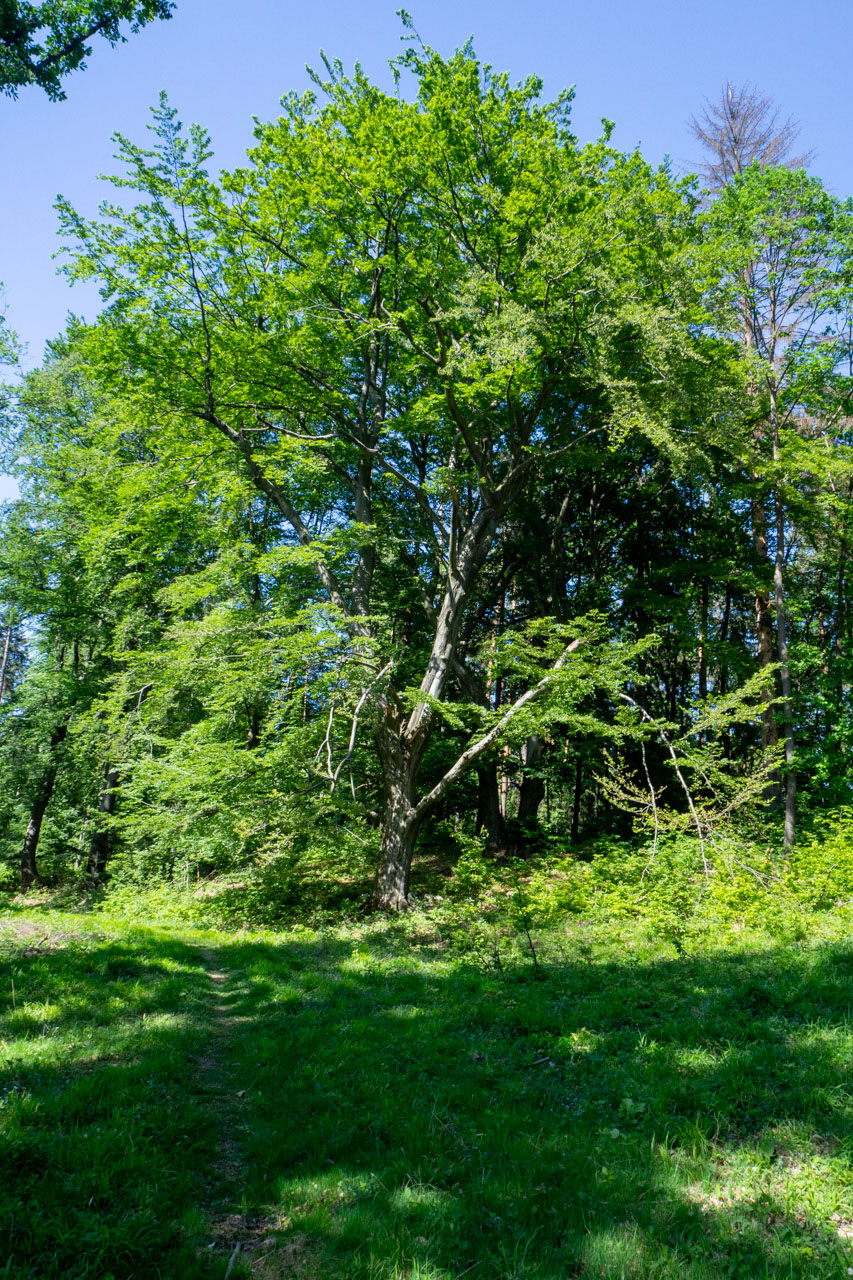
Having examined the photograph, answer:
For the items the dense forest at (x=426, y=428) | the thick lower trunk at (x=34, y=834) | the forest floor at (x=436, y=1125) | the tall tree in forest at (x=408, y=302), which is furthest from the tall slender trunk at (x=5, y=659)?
the forest floor at (x=436, y=1125)

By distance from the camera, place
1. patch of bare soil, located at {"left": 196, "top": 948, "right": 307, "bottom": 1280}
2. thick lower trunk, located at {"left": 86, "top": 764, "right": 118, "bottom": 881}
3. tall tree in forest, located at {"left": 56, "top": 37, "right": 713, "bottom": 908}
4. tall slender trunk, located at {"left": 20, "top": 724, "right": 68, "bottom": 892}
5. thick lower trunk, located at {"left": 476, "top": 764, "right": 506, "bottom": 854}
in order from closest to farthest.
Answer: patch of bare soil, located at {"left": 196, "top": 948, "right": 307, "bottom": 1280}, tall tree in forest, located at {"left": 56, "top": 37, "right": 713, "bottom": 908}, thick lower trunk, located at {"left": 476, "top": 764, "right": 506, "bottom": 854}, thick lower trunk, located at {"left": 86, "top": 764, "right": 118, "bottom": 881}, tall slender trunk, located at {"left": 20, "top": 724, "right": 68, "bottom": 892}

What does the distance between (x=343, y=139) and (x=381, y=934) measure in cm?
1399

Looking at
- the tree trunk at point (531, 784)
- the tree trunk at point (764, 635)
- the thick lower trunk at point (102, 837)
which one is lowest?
the thick lower trunk at point (102, 837)

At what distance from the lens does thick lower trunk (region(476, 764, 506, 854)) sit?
17.9 m

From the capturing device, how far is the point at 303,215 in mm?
12664

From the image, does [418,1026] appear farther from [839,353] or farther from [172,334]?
[839,353]

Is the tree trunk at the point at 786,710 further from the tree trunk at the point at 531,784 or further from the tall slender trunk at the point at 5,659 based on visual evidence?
the tall slender trunk at the point at 5,659

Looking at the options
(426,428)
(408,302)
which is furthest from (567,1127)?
(408,302)

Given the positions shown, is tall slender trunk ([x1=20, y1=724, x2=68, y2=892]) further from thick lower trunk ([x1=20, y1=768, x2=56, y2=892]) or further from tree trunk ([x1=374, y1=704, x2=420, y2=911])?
tree trunk ([x1=374, y1=704, x2=420, y2=911])

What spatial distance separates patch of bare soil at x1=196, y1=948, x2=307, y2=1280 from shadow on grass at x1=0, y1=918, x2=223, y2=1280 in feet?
0.30

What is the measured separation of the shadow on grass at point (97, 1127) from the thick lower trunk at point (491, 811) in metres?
11.9

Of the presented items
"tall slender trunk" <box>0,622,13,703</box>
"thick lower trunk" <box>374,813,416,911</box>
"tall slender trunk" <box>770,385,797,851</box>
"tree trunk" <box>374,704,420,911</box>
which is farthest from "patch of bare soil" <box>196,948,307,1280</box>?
"tall slender trunk" <box>0,622,13,703</box>

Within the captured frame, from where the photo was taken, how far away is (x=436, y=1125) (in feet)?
13.7

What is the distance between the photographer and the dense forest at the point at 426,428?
1184 cm
